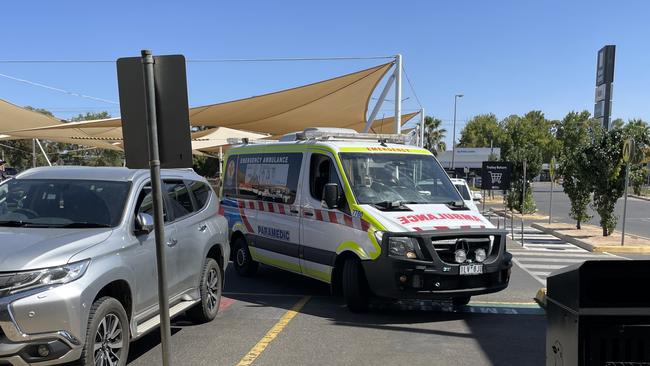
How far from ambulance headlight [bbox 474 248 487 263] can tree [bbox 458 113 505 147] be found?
280ft

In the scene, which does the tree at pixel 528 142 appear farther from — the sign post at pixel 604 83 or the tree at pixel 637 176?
the tree at pixel 637 176

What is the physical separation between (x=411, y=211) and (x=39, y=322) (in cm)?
459

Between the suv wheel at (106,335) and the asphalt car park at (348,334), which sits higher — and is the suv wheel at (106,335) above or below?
above

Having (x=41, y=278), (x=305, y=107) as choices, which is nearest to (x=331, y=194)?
(x=41, y=278)

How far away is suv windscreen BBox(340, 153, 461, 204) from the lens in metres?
7.42

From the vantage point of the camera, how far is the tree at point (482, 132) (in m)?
89.9

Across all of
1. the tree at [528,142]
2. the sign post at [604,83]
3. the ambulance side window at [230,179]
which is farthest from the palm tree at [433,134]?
the ambulance side window at [230,179]

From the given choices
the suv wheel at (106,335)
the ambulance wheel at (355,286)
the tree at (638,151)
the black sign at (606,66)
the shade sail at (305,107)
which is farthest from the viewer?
the black sign at (606,66)

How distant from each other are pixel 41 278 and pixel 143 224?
1176mm

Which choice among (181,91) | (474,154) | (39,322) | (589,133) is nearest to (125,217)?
(39,322)

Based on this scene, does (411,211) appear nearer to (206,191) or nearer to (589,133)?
(206,191)

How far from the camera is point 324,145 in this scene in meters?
7.93

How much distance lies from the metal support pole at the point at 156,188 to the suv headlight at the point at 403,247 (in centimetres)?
351

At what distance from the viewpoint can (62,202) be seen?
5059 millimetres
